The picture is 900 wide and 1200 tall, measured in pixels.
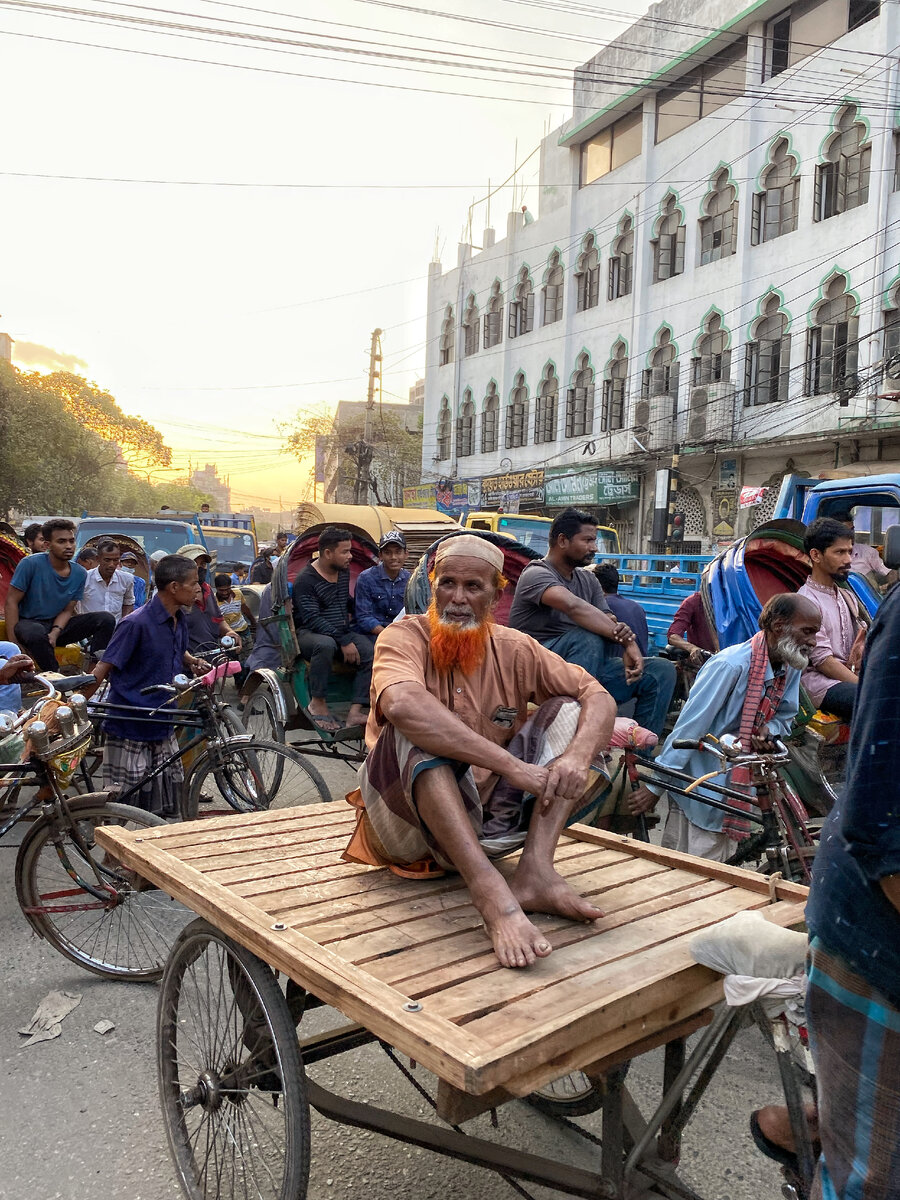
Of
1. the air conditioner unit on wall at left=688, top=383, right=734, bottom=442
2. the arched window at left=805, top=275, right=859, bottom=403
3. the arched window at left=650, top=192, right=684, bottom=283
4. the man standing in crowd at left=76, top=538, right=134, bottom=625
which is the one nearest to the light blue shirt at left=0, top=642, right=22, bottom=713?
the man standing in crowd at left=76, top=538, right=134, bottom=625

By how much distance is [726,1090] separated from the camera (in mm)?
3135

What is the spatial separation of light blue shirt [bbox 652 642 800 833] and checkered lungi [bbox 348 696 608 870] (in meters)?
1.43

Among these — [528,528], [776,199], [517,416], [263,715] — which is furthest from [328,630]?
[517,416]

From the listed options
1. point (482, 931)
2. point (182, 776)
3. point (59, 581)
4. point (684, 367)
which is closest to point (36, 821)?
point (182, 776)

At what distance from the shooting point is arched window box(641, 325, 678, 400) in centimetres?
2288

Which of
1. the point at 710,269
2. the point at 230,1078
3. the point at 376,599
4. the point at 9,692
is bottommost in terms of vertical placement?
the point at 230,1078

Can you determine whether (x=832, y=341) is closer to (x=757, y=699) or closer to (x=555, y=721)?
(x=757, y=699)

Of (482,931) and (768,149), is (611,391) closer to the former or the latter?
(768,149)

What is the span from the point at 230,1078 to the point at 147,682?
2.88 m

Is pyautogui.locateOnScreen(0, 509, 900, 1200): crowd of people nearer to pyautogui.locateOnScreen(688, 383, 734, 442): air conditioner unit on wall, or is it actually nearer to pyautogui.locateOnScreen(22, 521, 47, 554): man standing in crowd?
pyautogui.locateOnScreen(22, 521, 47, 554): man standing in crowd

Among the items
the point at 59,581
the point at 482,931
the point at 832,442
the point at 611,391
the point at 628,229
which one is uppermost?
the point at 628,229

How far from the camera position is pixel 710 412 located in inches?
840

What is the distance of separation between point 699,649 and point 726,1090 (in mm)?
3878

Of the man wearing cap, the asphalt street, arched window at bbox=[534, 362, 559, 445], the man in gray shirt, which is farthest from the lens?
arched window at bbox=[534, 362, 559, 445]
